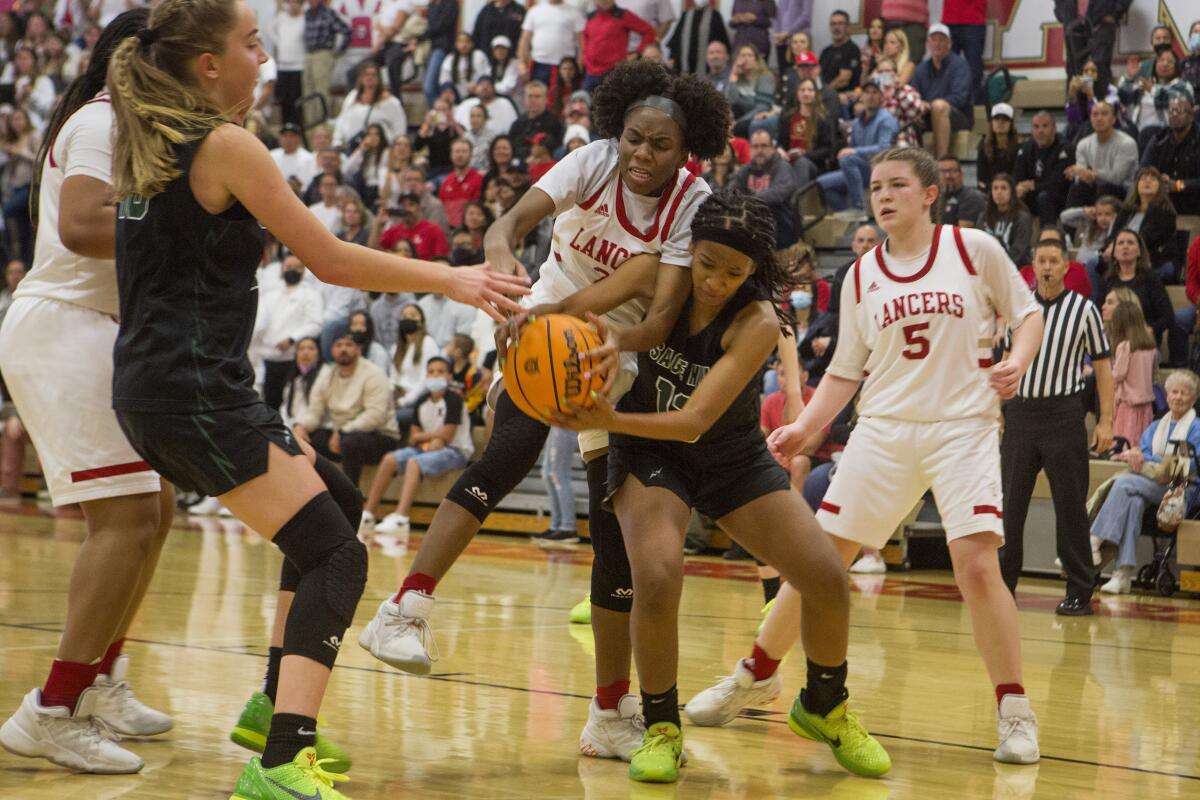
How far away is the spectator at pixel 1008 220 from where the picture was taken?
1120cm

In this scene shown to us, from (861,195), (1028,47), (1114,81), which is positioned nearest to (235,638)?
(861,195)

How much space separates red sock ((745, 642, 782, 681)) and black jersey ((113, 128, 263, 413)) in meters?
1.88

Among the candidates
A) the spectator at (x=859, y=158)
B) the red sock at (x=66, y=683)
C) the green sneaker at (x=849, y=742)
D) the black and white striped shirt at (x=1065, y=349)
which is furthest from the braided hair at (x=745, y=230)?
the spectator at (x=859, y=158)

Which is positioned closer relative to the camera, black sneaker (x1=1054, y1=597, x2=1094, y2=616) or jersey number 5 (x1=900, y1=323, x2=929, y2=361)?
jersey number 5 (x1=900, y1=323, x2=929, y2=361)

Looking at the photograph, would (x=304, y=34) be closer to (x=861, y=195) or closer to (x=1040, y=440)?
(x=861, y=195)

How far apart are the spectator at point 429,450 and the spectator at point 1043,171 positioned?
4.93 metres

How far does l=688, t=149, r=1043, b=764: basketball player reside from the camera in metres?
4.23

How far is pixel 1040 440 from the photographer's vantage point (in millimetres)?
7684

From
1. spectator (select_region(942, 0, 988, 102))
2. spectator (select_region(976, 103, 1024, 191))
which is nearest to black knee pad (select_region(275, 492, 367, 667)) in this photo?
spectator (select_region(976, 103, 1024, 191))

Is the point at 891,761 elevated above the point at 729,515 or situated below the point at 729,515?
below

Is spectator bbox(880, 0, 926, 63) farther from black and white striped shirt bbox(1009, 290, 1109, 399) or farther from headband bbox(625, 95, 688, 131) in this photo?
headband bbox(625, 95, 688, 131)

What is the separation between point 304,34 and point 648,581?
52.8 feet

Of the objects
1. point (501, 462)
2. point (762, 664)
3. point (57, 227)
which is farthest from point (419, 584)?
point (57, 227)

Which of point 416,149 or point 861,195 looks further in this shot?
point 416,149
